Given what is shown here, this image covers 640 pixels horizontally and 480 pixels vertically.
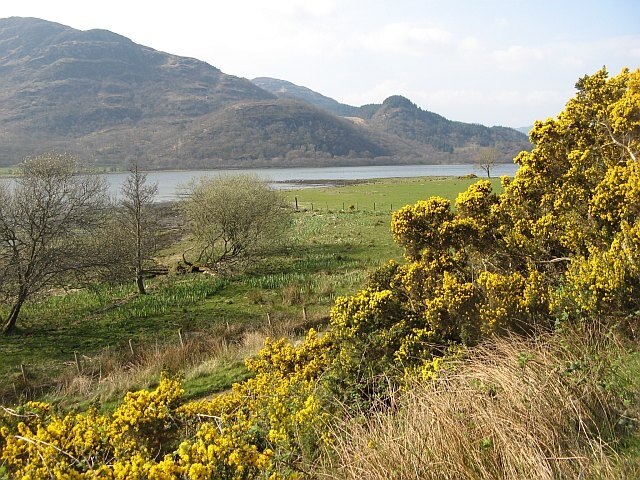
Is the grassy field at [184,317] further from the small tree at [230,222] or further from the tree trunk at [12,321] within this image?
the small tree at [230,222]

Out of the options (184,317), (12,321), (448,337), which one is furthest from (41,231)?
(448,337)

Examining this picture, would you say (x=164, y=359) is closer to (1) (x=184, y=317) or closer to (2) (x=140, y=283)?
(1) (x=184, y=317)

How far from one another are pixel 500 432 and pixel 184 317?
19282 mm

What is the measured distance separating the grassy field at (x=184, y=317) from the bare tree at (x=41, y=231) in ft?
6.26

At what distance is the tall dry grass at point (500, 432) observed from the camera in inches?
159

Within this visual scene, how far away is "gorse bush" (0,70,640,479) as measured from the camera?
450 cm

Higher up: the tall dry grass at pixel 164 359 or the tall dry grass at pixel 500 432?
the tall dry grass at pixel 500 432

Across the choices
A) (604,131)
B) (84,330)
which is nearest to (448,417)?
→ (604,131)

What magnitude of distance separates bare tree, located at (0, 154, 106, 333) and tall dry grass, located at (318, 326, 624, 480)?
1947cm

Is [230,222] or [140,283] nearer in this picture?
[140,283]

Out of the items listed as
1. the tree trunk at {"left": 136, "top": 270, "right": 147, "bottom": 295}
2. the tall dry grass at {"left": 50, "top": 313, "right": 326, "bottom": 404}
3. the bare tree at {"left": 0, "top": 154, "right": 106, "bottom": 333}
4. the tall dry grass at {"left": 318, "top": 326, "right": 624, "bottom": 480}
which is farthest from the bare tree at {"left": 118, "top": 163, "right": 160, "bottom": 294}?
the tall dry grass at {"left": 318, "top": 326, "right": 624, "bottom": 480}

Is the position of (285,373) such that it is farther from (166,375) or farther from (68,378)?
(68,378)

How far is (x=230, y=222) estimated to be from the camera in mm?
33500

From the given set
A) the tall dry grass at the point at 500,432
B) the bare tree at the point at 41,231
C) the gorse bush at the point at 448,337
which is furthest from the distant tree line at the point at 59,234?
the tall dry grass at the point at 500,432
